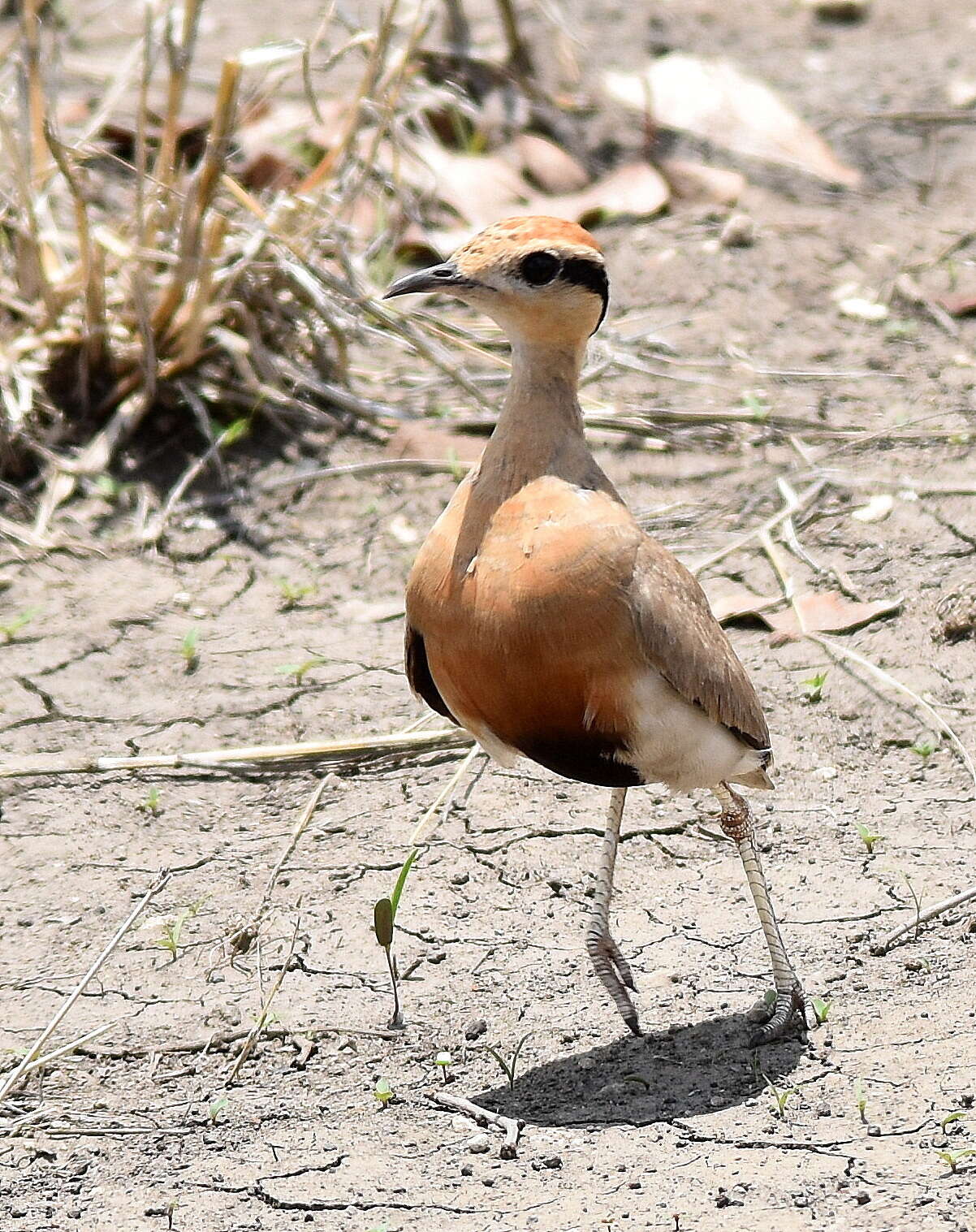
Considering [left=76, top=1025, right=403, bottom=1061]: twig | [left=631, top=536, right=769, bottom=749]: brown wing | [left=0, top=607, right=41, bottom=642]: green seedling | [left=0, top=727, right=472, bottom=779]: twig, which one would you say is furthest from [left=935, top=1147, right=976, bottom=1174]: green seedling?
[left=0, top=607, right=41, bottom=642]: green seedling

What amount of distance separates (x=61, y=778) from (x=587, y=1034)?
1.76 meters

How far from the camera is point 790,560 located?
561 cm

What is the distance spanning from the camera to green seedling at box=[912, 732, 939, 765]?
4707 mm

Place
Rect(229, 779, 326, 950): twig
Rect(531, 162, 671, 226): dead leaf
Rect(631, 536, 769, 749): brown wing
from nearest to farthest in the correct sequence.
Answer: Rect(631, 536, 769, 749): brown wing < Rect(229, 779, 326, 950): twig < Rect(531, 162, 671, 226): dead leaf

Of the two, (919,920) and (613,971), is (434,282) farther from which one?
(919,920)

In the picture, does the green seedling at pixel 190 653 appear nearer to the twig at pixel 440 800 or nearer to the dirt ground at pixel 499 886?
the dirt ground at pixel 499 886

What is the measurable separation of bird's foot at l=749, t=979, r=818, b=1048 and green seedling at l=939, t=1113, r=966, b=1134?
17.7 inches

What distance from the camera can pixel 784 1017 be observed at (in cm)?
369

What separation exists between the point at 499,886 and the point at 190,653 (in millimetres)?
1441

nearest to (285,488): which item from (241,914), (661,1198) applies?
(241,914)

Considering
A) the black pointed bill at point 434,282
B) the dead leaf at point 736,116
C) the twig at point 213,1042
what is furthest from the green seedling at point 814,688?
the dead leaf at point 736,116

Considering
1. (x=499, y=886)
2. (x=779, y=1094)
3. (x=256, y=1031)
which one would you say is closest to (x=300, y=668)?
(x=499, y=886)

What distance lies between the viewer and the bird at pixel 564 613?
3439mm

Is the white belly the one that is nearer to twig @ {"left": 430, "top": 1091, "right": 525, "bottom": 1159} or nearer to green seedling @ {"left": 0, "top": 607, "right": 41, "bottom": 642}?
twig @ {"left": 430, "top": 1091, "right": 525, "bottom": 1159}
